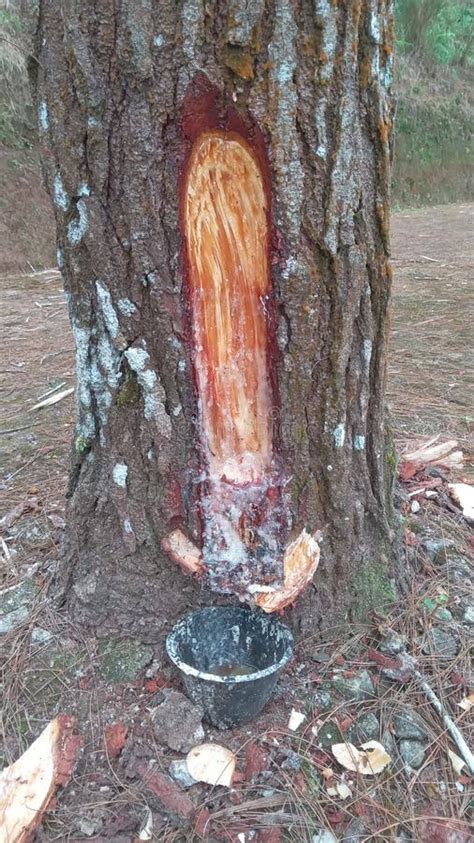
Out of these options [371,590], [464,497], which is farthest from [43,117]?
[464,497]

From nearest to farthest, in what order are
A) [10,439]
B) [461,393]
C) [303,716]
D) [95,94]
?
[95,94], [303,716], [10,439], [461,393]

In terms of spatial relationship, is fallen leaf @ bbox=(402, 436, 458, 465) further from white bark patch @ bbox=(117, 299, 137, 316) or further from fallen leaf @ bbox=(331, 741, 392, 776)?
white bark patch @ bbox=(117, 299, 137, 316)

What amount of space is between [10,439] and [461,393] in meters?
2.38

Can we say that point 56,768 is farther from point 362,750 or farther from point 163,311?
point 163,311

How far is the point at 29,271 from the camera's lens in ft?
23.5

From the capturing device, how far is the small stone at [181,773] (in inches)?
56.2

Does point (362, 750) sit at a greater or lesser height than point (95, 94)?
lesser

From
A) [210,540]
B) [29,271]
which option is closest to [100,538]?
[210,540]

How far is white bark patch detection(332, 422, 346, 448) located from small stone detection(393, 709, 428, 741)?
27.1 inches

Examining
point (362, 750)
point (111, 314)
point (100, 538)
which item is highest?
point (111, 314)

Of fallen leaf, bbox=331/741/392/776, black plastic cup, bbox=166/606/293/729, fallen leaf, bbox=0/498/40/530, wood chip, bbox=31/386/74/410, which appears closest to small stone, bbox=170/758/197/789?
black plastic cup, bbox=166/606/293/729

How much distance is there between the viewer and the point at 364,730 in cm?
155

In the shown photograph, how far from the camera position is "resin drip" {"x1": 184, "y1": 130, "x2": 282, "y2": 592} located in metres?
1.38

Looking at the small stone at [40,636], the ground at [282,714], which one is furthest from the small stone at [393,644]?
the small stone at [40,636]
